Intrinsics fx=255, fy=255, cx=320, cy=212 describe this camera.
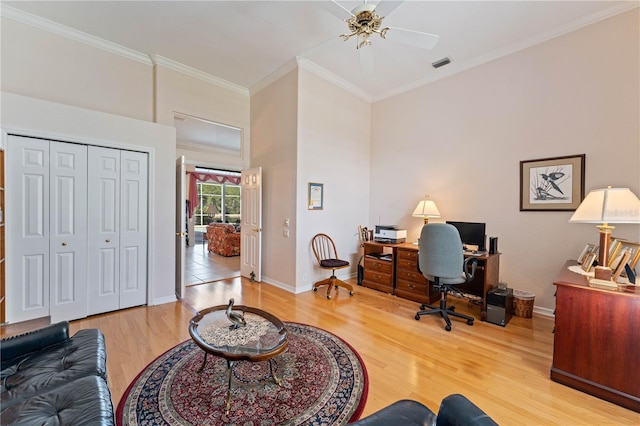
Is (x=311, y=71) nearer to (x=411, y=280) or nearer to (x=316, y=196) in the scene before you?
(x=316, y=196)

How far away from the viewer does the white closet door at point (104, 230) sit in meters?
3.11

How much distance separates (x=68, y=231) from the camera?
298cm

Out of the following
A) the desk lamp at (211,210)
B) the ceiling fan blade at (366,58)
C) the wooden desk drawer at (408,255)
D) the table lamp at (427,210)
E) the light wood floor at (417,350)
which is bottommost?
the light wood floor at (417,350)

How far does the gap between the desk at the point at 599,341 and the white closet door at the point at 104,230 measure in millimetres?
4705

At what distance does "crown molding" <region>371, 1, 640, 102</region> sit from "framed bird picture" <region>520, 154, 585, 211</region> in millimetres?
1515

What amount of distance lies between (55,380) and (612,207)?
378 centimetres

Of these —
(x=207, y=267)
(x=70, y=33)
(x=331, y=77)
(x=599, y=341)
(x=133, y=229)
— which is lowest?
(x=207, y=267)

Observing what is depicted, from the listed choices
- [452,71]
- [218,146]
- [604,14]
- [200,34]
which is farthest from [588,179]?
[218,146]

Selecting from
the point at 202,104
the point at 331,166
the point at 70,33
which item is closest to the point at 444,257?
the point at 331,166

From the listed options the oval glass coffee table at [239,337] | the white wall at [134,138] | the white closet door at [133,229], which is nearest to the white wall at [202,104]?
the white wall at [134,138]

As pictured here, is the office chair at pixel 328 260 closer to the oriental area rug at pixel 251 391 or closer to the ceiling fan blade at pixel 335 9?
the oriental area rug at pixel 251 391

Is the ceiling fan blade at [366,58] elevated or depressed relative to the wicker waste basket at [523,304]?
elevated

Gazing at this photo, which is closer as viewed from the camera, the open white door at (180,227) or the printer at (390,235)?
the open white door at (180,227)

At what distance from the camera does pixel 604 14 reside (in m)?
2.84
